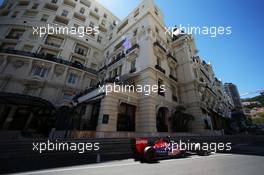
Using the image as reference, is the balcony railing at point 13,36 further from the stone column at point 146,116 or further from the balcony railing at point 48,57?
the stone column at point 146,116

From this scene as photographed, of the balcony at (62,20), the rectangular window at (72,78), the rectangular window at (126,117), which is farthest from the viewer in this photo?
the balcony at (62,20)

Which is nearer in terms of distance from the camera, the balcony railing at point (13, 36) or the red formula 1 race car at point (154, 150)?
the red formula 1 race car at point (154, 150)

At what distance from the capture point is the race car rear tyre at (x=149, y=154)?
6312mm

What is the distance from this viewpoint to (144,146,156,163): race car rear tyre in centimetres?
631

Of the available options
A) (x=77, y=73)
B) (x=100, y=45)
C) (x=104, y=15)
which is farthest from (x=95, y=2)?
(x=77, y=73)

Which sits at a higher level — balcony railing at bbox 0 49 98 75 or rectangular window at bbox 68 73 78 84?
balcony railing at bbox 0 49 98 75

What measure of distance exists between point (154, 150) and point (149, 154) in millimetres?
388

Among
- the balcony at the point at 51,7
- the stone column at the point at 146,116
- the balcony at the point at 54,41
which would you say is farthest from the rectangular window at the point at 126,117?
the balcony at the point at 51,7

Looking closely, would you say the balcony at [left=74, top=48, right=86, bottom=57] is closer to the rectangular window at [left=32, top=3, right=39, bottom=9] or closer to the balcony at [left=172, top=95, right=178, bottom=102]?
the rectangular window at [left=32, top=3, right=39, bottom=9]

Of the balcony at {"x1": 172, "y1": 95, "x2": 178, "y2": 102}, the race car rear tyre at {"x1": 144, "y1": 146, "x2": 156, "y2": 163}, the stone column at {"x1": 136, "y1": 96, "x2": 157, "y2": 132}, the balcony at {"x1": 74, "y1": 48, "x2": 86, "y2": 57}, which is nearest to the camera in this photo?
the race car rear tyre at {"x1": 144, "y1": 146, "x2": 156, "y2": 163}

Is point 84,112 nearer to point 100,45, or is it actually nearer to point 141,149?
point 141,149

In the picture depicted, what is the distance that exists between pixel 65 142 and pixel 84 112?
9.05 metres

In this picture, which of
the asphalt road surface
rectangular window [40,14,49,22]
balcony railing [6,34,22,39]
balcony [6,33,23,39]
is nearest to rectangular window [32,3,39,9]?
rectangular window [40,14,49,22]

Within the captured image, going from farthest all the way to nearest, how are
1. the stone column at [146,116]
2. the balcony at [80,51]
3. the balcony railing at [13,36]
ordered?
the balcony at [80,51] < the balcony railing at [13,36] < the stone column at [146,116]
